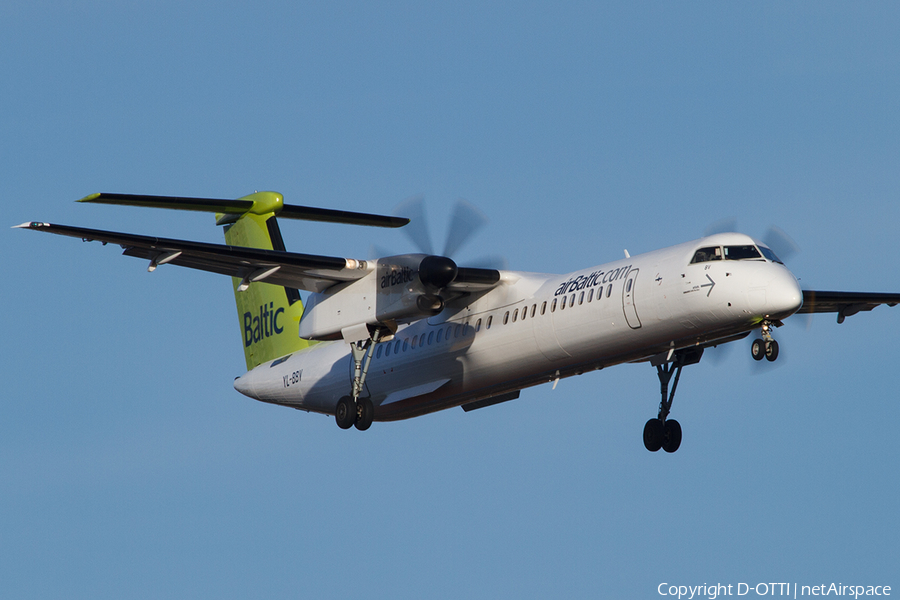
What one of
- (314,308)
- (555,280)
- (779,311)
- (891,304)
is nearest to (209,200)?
(314,308)

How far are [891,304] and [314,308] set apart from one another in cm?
1143

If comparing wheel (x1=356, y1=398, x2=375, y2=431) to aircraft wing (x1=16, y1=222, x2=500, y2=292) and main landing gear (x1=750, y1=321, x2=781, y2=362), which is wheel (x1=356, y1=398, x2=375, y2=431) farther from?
main landing gear (x1=750, y1=321, x2=781, y2=362)

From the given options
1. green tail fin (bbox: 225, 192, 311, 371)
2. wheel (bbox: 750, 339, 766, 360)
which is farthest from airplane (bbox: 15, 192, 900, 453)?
green tail fin (bbox: 225, 192, 311, 371)

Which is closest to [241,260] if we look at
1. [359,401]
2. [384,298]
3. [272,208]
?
[384,298]

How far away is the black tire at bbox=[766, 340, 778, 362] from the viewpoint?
18141mm

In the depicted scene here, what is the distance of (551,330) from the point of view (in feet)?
66.3

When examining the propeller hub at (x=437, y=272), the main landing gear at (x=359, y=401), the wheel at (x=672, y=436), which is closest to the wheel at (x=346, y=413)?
the main landing gear at (x=359, y=401)

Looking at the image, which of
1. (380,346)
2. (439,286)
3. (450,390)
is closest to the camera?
(439,286)

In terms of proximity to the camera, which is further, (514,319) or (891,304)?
(891,304)

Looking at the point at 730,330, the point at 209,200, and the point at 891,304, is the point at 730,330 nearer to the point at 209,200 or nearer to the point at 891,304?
the point at 891,304

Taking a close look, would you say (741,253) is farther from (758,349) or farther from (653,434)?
(653,434)

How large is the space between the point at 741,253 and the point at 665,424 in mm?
5641

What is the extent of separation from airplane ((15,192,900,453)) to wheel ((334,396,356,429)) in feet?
0.10

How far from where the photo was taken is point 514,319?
69.1 ft
